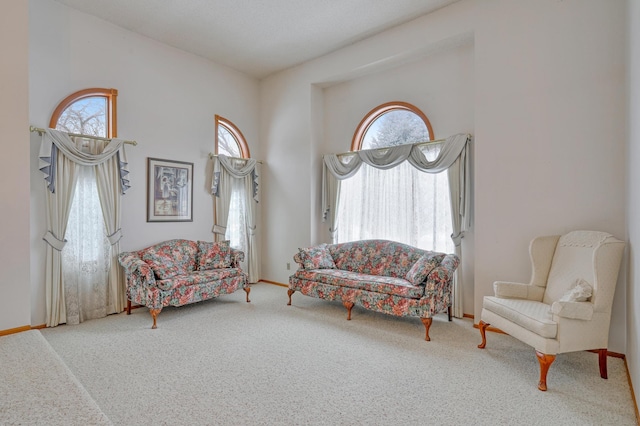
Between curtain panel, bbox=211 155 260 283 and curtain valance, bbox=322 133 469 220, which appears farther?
curtain panel, bbox=211 155 260 283

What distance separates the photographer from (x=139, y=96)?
15.9ft

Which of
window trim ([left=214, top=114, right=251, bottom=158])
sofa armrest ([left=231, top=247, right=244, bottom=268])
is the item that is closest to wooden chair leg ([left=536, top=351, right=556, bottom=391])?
sofa armrest ([left=231, top=247, right=244, bottom=268])

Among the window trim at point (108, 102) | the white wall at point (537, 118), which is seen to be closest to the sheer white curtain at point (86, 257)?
the window trim at point (108, 102)

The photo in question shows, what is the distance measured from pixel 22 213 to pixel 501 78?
4.80 metres

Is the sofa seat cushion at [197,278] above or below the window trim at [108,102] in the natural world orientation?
below

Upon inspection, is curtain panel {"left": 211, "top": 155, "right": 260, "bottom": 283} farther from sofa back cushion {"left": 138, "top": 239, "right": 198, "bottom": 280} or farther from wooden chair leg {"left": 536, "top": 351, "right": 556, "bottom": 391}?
wooden chair leg {"left": 536, "top": 351, "right": 556, "bottom": 391}

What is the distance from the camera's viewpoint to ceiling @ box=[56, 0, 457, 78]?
13.7ft

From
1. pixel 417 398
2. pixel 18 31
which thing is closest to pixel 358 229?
pixel 417 398

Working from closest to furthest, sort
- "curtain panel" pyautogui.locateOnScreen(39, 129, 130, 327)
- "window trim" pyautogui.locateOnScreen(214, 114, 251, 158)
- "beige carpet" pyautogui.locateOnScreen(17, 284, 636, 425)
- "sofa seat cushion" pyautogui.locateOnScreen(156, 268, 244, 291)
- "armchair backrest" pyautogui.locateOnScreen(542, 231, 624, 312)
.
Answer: "beige carpet" pyautogui.locateOnScreen(17, 284, 636, 425) → "armchair backrest" pyautogui.locateOnScreen(542, 231, 624, 312) → "curtain panel" pyautogui.locateOnScreen(39, 129, 130, 327) → "sofa seat cushion" pyautogui.locateOnScreen(156, 268, 244, 291) → "window trim" pyautogui.locateOnScreen(214, 114, 251, 158)

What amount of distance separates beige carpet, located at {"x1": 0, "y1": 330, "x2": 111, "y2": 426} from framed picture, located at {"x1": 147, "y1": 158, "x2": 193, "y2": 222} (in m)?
2.91

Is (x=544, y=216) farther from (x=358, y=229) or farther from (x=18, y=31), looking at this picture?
(x=18, y=31)

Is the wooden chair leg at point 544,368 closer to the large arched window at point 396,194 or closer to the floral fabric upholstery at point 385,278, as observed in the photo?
the floral fabric upholstery at point 385,278

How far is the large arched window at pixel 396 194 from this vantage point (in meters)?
4.61

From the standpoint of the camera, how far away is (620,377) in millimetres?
2734
